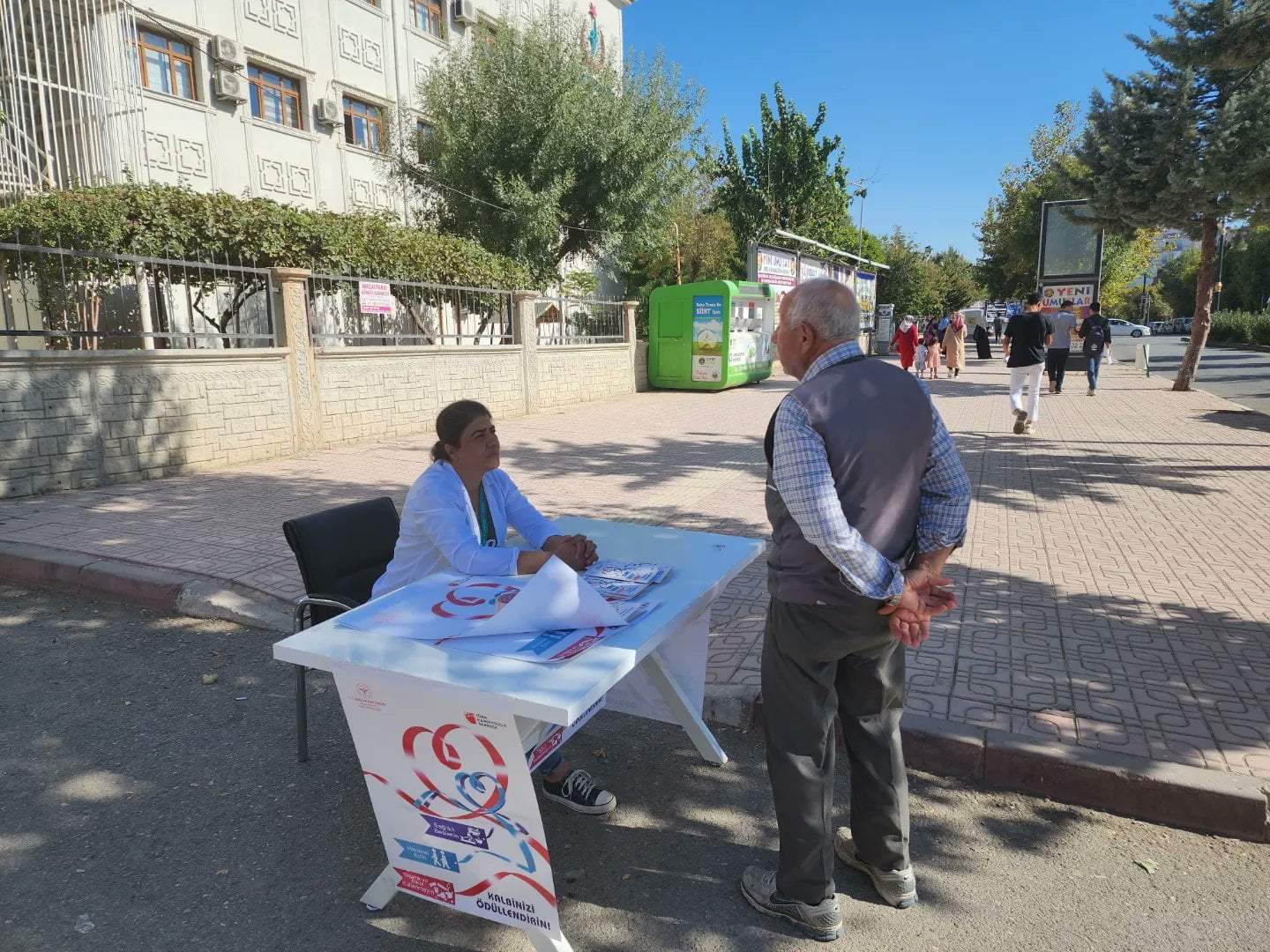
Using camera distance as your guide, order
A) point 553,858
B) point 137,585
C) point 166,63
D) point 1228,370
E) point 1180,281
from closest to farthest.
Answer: point 553,858 → point 137,585 → point 166,63 → point 1228,370 → point 1180,281

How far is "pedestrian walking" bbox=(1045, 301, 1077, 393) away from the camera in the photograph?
1516cm

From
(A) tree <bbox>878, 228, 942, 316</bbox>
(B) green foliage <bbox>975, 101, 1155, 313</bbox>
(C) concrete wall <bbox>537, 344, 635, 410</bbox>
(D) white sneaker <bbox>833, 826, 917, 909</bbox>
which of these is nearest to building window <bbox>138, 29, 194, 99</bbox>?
(C) concrete wall <bbox>537, 344, 635, 410</bbox>

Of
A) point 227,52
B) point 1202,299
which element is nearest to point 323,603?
point 227,52

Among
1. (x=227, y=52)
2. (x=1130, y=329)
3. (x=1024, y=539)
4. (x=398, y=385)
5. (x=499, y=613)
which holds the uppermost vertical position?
(x=227, y=52)

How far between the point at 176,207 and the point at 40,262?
2.25 meters

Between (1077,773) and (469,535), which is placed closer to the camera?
(469,535)

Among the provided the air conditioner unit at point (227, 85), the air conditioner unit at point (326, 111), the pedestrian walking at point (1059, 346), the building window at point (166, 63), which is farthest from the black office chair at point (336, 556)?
the air conditioner unit at point (326, 111)

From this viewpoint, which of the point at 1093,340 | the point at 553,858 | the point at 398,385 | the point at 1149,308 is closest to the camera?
the point at 553,858

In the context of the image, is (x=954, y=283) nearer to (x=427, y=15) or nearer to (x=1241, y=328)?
(x=1241, y=328)

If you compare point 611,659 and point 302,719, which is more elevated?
point 611,659

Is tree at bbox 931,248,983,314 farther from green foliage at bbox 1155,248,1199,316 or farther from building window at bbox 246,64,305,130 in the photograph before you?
building window at bbox 246,64,305,130

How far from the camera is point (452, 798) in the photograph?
2209 millimetres

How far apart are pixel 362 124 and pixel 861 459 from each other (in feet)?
62.0

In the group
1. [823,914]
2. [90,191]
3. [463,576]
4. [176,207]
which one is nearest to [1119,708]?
[823,914]
